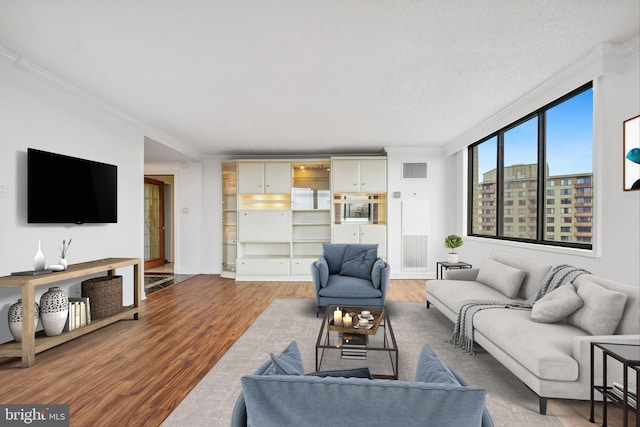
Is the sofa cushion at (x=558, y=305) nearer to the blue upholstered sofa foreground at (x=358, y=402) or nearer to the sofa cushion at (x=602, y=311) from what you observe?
the sofa cushion at (x=602, y=311)

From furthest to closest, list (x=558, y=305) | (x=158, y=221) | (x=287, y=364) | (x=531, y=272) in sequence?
(x=158, y=221) < (x=531, y=272) < (x=558, y=305) < (x=287, y=364)

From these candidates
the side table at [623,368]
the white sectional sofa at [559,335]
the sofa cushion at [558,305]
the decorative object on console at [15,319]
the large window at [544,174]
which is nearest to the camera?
the side table at [623,368]

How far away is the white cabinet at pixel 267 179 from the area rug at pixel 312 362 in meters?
2.80

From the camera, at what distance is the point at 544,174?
402 cm

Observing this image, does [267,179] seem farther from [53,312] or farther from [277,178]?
[53,312]

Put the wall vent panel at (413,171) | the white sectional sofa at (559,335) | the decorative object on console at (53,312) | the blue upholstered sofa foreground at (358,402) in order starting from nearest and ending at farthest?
the blue upholstered sofa foreground at (358,402) < the white sectional sofa at (559,335) < the decorative object on console at (53,312) < the wall vent panel at (413,171)

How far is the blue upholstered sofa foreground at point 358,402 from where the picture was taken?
36.1 inches

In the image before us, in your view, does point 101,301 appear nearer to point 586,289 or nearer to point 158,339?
point 158,339

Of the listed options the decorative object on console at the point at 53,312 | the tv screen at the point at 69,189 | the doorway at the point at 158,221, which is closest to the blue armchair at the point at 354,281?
the decorative object on console at the point at 53,312

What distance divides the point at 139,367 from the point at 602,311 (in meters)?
3.52

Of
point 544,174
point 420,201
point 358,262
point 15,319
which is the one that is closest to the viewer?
point 15,319

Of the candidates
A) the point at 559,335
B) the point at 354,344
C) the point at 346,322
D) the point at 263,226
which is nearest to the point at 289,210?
the point at 263,226

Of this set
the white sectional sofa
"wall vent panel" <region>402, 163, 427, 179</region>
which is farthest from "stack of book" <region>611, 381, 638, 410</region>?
"wall vent panel" <region>402, 163, 427, 179</region>

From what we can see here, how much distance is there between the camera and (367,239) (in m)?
6.78
